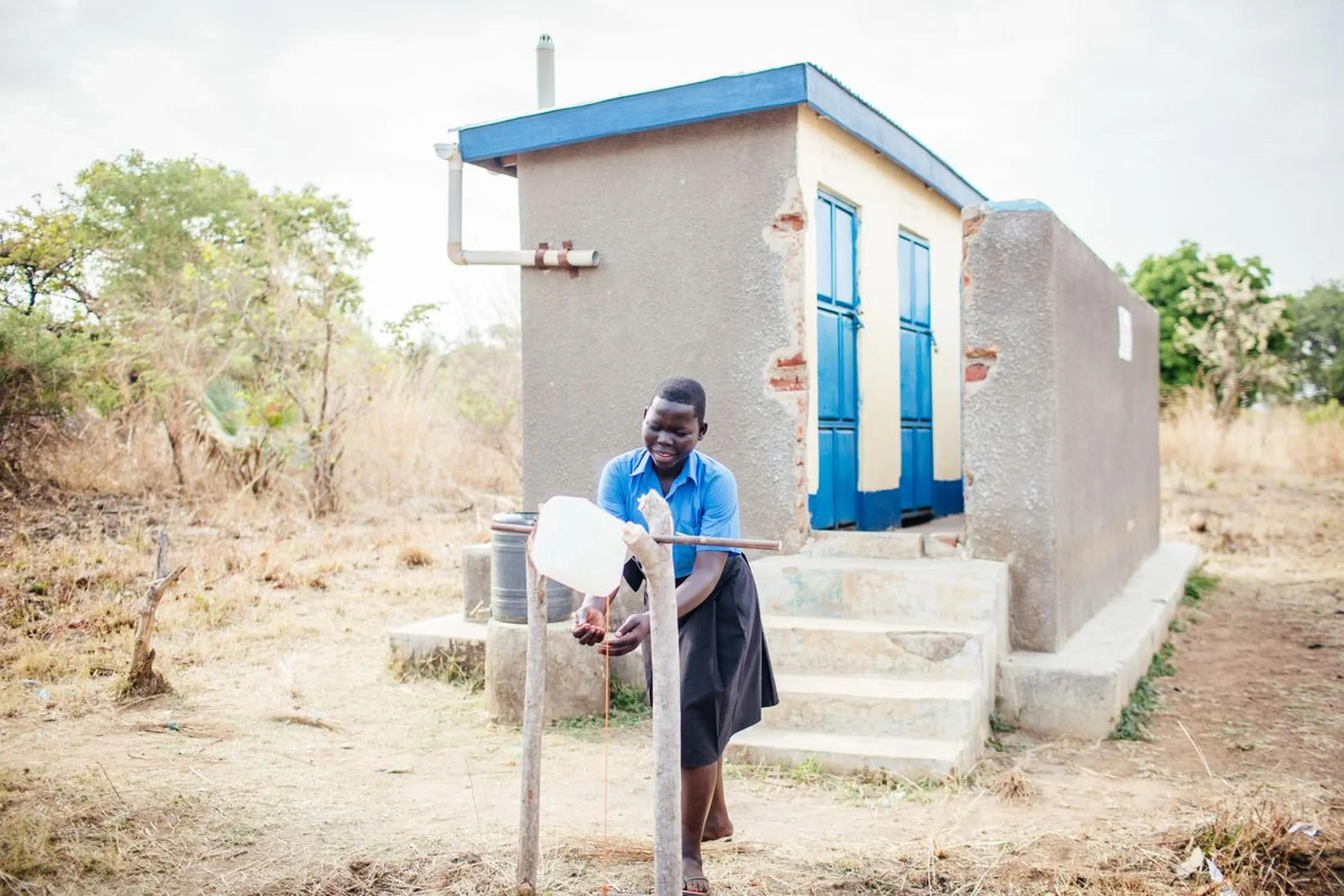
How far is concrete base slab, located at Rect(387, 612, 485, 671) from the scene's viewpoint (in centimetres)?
629

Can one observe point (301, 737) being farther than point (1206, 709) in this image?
No

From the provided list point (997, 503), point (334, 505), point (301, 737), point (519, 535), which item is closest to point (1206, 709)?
point (997, 503)

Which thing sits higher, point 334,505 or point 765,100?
point 765,100

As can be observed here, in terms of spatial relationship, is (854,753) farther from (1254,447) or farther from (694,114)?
(1254,447)

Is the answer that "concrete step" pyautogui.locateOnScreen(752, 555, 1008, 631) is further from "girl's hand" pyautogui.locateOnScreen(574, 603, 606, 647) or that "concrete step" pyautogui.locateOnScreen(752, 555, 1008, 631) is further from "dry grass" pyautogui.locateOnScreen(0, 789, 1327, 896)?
"girl's hand" pyautogui.locateOnScreen(574, 603, 606, 647)

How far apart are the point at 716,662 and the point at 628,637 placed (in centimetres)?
56

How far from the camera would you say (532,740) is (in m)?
3.09

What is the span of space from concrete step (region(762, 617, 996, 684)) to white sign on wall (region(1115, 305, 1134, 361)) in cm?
324

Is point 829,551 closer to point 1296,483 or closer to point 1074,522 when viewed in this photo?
point 1074,522

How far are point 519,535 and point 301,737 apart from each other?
4.76 feet

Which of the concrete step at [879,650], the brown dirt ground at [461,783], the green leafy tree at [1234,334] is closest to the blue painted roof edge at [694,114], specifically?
the concrete step at [879,650]

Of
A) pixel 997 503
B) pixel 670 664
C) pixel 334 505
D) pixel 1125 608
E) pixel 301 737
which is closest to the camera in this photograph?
pixel 670 664

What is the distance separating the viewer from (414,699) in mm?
6008

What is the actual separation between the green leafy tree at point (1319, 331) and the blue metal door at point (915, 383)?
27.2 metres
